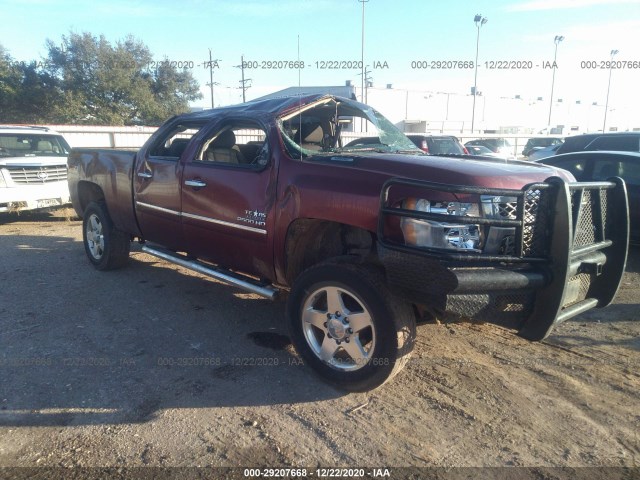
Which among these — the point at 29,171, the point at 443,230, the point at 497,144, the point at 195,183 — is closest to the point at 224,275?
the point at 195,183

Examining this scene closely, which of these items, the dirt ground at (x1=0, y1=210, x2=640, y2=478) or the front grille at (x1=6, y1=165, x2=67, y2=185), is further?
the front grille at (x1=6, y1=165, x2=67, y2=185)

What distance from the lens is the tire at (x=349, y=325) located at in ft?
10.1

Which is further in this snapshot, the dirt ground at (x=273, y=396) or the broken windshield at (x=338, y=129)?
the broken windshield at (x=338, y=129)

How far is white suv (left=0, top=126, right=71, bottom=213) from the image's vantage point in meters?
9.01

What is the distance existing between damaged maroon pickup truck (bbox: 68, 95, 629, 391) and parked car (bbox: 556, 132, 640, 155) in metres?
8.32

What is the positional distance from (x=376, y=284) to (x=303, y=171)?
1.03 m

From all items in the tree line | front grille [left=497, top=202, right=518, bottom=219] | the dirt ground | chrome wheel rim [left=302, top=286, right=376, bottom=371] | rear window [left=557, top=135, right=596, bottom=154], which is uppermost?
the tree line

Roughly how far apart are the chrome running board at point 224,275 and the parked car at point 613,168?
5097mm

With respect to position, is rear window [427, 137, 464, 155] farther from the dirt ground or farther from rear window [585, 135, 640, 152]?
the dirt ground

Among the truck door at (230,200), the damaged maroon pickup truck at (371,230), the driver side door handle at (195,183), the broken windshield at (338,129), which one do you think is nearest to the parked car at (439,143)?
the broken windshield at (338,129)

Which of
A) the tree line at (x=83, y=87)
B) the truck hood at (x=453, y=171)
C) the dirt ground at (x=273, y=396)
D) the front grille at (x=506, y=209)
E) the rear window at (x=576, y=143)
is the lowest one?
the dirt ground at (x=273, y=396)

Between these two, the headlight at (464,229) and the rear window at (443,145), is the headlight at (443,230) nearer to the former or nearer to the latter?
the headlight at (464,229)

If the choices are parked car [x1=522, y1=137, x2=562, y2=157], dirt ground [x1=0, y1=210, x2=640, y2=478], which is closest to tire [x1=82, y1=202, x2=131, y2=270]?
dirt ground [x1=0, y1=210, x2=640, y2=478]

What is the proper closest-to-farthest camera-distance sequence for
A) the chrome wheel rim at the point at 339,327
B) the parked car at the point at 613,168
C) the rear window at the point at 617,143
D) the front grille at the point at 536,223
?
the front grille at the point at 536,223 < the chrome wheel rim at the point at 339,327 < the parked car at the point at 613,168 < the rear window at the point at 617,143
